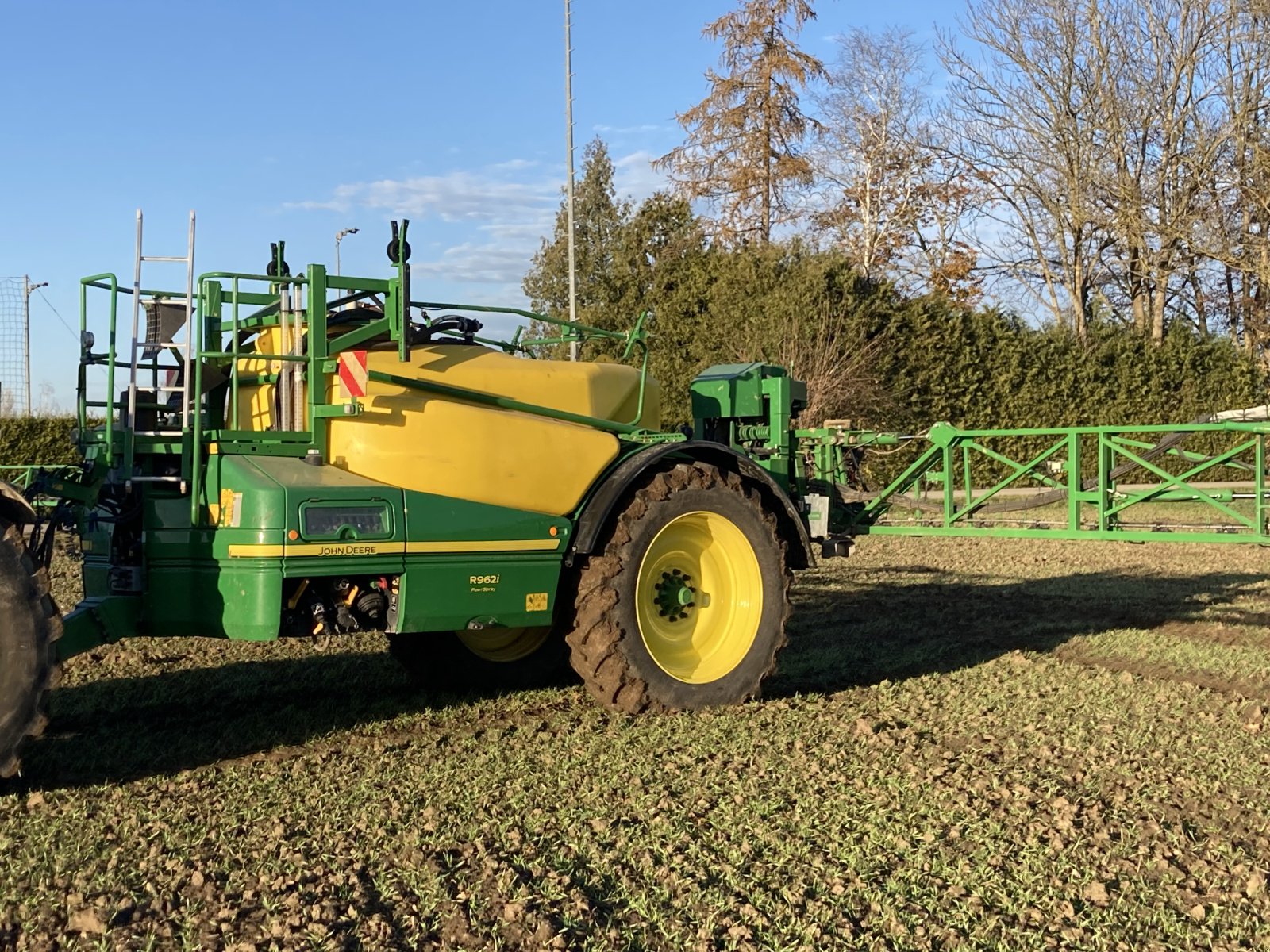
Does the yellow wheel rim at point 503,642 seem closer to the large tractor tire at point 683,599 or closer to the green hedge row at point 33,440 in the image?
the large tractor tire at point 683,599

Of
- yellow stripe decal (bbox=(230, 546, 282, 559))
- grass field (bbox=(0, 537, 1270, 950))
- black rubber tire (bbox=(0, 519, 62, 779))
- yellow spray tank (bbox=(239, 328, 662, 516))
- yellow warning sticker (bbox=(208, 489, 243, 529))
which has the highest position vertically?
yellow spray tank (bbox=(239, 328, 662, 516))

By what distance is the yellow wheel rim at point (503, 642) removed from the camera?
712 cm

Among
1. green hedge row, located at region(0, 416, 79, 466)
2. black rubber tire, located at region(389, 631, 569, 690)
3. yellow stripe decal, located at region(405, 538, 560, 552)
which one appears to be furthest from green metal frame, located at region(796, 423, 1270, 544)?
green hedge row, located at region(0, 416, 79, 466)

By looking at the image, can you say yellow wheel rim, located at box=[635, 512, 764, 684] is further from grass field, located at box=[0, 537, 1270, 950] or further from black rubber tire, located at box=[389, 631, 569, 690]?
black rubber tire, located at box=[389, 631, 569, 690]

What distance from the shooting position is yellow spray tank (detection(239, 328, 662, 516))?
5.57 metres

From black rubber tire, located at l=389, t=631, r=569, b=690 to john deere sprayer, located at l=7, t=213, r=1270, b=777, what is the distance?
14mm

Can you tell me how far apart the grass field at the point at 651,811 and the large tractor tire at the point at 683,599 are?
210 mm

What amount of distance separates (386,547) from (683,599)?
1797mm

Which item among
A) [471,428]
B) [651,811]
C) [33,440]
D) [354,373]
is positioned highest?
[33,440]

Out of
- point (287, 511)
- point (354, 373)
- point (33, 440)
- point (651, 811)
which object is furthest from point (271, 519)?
point (33, 440)

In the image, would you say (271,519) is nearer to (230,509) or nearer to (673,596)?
(230,509)

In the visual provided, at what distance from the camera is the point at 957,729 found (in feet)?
20.0

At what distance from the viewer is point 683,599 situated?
6559 millimetres

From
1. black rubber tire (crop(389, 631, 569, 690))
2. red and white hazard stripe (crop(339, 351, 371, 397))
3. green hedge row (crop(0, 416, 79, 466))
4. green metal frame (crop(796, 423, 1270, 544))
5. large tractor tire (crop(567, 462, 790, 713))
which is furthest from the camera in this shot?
green hedge row (crop(0, 416, 79, 466))
